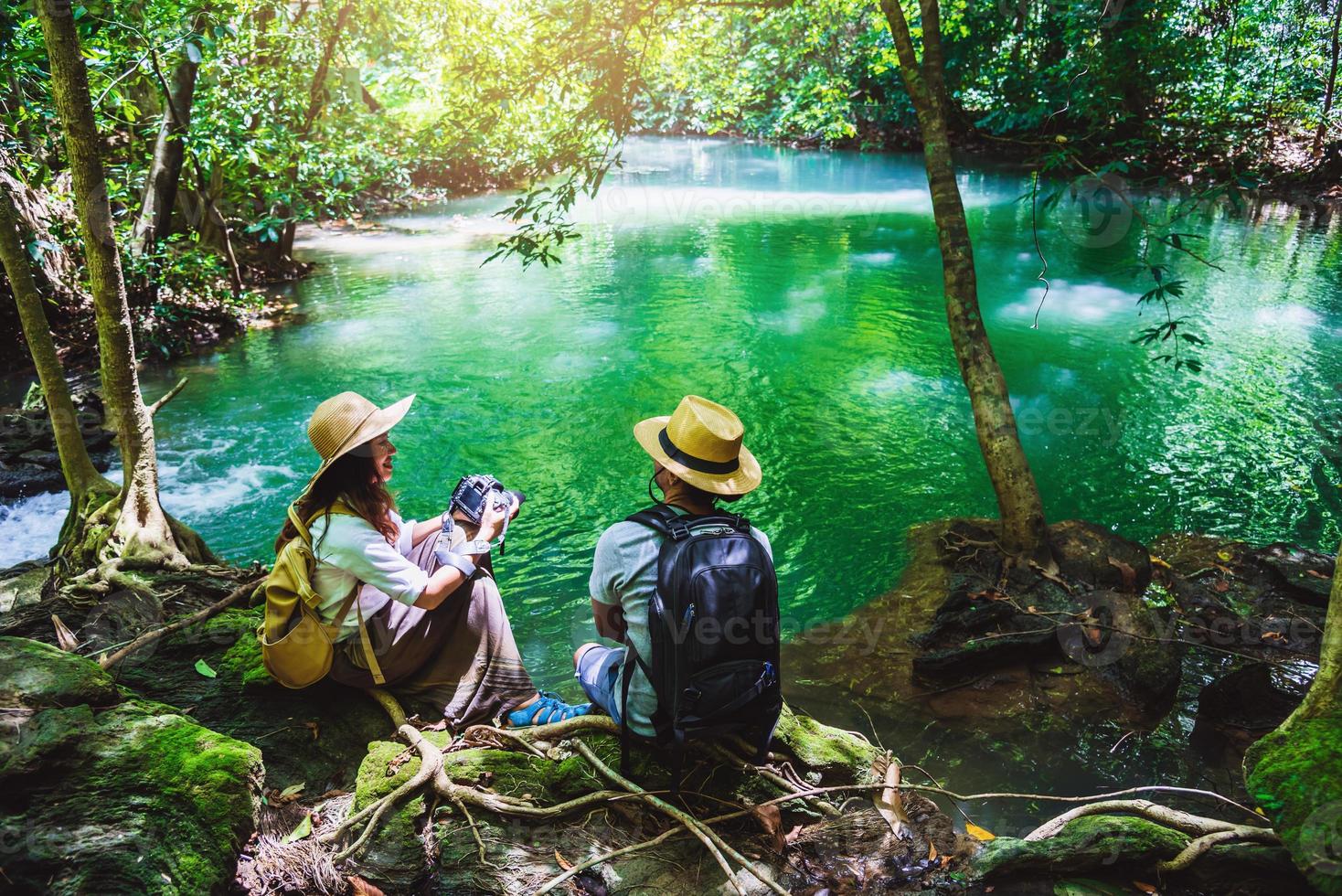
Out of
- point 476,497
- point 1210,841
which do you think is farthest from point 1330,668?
point 476,497

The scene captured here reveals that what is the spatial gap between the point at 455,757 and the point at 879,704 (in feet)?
8.92

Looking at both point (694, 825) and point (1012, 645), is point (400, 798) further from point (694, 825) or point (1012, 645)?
point (1012, 645)

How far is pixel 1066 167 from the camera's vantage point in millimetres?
6141

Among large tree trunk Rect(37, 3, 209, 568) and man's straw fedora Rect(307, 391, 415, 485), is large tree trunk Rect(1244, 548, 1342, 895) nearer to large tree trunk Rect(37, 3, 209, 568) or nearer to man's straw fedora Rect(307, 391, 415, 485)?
man's straw fedora Rect(307, 391, 415, 485)

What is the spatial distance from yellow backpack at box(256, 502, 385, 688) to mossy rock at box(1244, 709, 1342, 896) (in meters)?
→ 3.07

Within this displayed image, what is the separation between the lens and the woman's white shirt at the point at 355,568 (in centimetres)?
302

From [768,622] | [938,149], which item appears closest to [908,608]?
[938,149]

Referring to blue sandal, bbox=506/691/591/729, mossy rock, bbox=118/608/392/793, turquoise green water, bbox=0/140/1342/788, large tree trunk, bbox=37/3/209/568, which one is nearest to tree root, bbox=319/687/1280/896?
blue sandal, bbox=506/691/591/729

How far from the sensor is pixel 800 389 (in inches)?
403

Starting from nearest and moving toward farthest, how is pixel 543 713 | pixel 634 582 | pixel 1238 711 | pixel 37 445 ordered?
pixel 634 582
pixel 543 713
pixel 1238 711
pixel 37 445

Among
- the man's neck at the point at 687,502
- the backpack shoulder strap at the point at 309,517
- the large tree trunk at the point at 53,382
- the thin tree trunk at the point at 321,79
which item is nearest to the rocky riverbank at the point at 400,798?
the backpack shoulder strap at the point at 309,517

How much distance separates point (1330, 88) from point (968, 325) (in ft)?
59.1

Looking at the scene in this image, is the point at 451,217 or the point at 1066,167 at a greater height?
the point at 1066,167

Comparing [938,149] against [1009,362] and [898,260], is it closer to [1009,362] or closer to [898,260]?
[1009,362]
